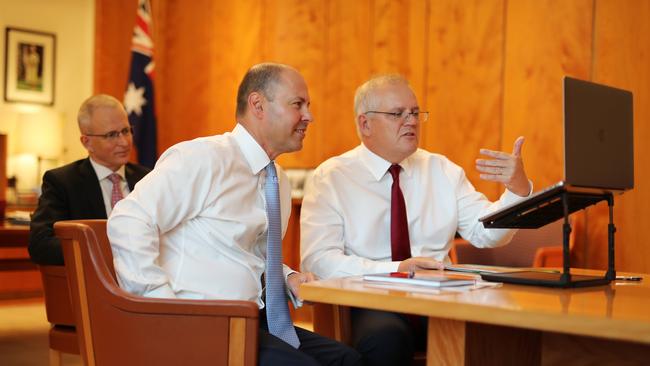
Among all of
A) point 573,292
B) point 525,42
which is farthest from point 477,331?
point 525,42

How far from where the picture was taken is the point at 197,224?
2.48 metres

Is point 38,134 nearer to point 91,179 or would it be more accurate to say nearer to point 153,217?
point 91,179

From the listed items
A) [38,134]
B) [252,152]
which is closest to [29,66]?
[38,134]

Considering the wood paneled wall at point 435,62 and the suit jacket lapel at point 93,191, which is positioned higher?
the wood paneled wall at point 435,62

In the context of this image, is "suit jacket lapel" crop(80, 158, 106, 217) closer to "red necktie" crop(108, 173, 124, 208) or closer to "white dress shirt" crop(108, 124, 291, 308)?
"red necktie" crop(108, 173, 124, 208)

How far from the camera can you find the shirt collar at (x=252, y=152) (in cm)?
263

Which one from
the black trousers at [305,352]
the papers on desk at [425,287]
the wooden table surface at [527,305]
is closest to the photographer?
the wooden table surface at [527,305]

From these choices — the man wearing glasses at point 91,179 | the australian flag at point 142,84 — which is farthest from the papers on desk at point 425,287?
the australian flag at point 142,84

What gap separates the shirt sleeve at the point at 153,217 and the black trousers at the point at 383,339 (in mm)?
695

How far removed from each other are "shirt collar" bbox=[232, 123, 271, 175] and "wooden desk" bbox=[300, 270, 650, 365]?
0.59 m

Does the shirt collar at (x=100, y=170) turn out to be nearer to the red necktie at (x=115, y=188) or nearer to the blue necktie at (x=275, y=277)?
the red necktie at (x=115, y=188)

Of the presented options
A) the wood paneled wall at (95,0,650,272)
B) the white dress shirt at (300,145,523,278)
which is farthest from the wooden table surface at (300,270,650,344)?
the wood paneled wall at (95,0,650,272)

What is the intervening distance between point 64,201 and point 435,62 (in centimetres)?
356

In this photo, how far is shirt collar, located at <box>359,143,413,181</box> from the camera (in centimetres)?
326
